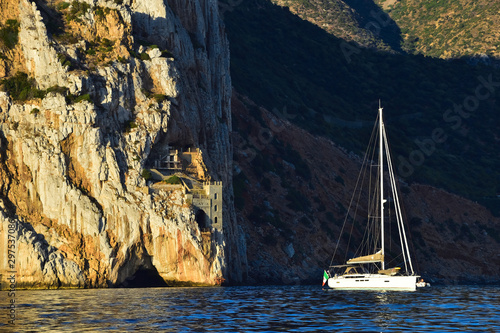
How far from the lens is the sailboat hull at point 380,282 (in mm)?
86231

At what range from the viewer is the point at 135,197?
3575 inches

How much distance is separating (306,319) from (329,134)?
389 feet

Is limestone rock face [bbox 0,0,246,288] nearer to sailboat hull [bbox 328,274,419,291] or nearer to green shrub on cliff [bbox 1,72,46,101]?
green shrub on cliff [bbox 1,72,46,101]

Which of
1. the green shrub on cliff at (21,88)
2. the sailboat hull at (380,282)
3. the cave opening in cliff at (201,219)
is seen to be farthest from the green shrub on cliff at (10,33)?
the sailboat hull at (380,282)

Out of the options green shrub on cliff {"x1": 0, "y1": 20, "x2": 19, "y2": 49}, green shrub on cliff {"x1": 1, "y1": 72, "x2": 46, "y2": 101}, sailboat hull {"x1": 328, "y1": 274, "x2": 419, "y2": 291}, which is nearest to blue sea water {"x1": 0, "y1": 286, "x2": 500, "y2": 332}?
sailboat hull {"x1": 328, "y1": 274, "x2": 419, "y2": 291}

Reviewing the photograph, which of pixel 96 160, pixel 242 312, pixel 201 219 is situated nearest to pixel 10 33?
pixel 96 160

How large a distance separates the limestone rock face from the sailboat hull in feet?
52.6

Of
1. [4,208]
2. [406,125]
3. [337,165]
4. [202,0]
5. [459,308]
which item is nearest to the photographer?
[459,308]

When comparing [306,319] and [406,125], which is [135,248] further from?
[406,125]

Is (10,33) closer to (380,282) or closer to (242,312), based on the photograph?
(380,282)

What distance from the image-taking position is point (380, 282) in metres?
86.7

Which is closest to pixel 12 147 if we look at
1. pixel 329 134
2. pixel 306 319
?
A: pixel 306 319

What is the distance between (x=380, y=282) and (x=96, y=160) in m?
37.8

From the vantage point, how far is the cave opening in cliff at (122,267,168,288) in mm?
93750
